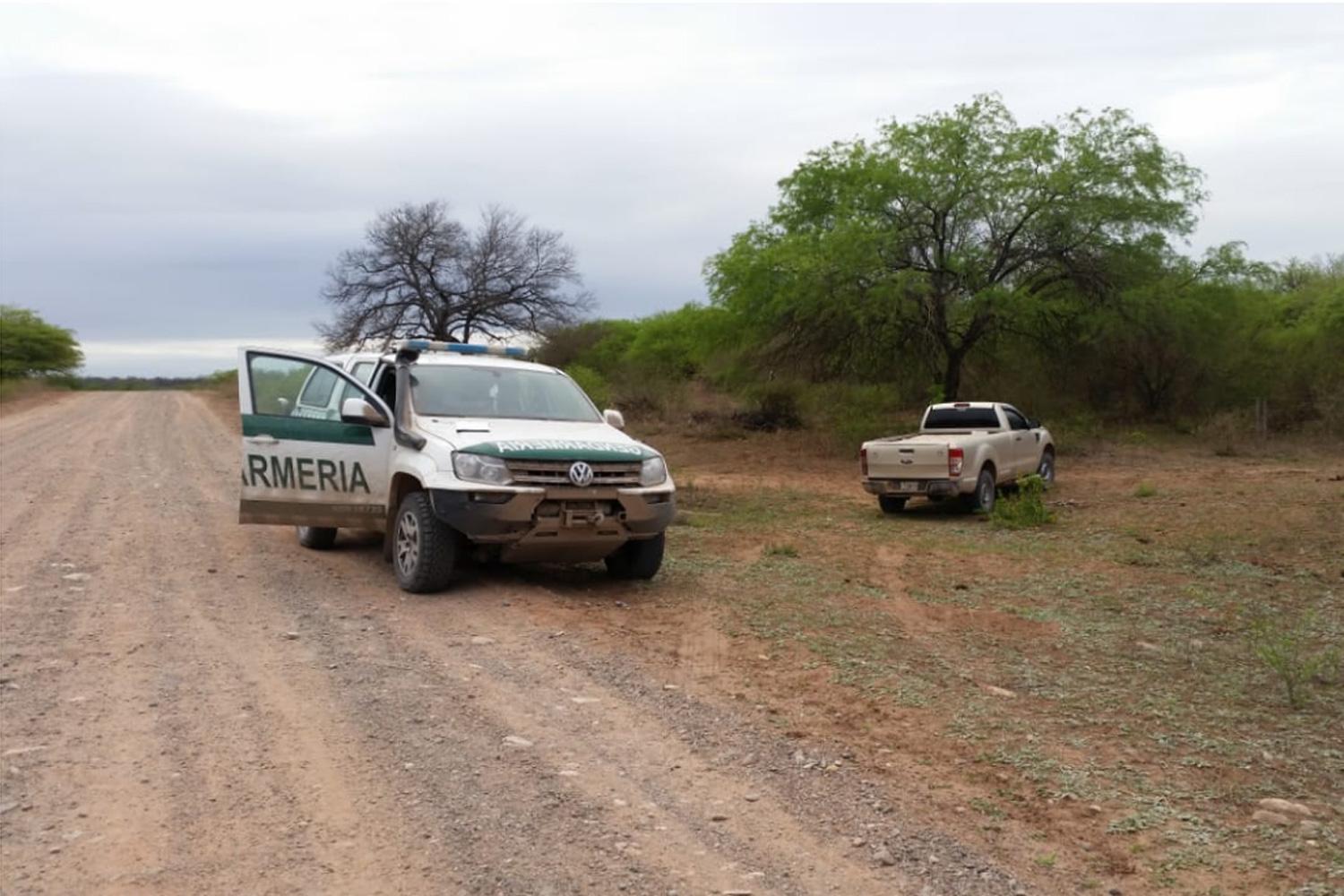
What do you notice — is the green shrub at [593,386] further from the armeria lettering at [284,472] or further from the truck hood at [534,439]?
the truck hood at [534,439]

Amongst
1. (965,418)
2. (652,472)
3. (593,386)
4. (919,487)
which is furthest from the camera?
(593,386)

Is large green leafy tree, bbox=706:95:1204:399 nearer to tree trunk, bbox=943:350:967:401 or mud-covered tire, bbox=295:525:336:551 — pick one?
tree trunk, bbox=943:350:967:401

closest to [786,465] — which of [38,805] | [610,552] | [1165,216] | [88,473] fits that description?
[1165,216]

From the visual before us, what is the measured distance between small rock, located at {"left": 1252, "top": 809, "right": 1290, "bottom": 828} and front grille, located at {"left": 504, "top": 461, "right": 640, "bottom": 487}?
4760mm

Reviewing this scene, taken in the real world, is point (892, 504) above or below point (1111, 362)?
below

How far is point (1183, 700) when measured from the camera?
6.15 m

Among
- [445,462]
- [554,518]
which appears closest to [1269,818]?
[554,518]

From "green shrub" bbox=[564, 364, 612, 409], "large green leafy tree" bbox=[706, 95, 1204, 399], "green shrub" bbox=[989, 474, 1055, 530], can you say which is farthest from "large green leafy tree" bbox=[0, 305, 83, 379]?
"green shrub" bbox=[989, 474, 1055, 530]

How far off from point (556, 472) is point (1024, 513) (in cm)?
813

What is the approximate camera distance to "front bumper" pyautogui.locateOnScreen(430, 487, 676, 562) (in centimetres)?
768

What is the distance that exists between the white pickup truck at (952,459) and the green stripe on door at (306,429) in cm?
787

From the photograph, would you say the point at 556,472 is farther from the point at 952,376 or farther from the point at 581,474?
the point at 952,376

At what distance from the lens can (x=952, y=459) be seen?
1461cm

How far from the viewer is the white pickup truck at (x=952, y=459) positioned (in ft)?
48.2
